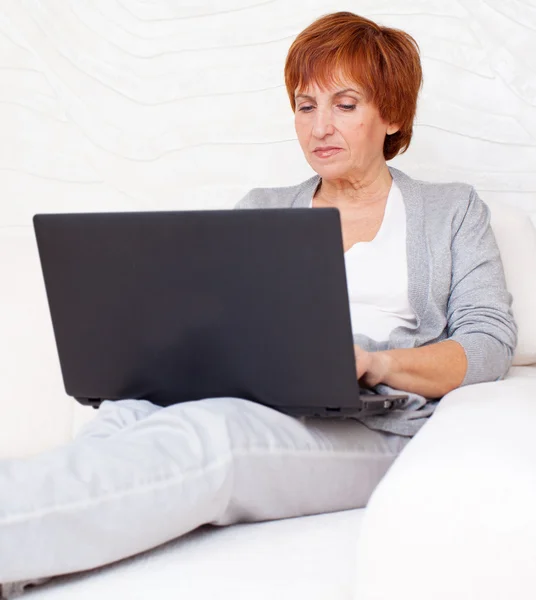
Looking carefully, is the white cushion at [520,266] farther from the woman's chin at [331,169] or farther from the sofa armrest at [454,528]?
the sofa armrest at [454,528]

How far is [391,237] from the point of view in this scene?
6.22 feet

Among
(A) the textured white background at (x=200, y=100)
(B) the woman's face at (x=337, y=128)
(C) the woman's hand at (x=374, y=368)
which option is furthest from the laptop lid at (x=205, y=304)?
(A) the textured white background at (x=200, y=100)

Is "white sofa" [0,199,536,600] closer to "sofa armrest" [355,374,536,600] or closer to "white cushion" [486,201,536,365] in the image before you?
"sofa armrest" [355,374,536,600]

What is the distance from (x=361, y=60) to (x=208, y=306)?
0.76 metres

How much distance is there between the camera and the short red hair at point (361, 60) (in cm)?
190

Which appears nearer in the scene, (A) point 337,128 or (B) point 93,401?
(B) point 93,401

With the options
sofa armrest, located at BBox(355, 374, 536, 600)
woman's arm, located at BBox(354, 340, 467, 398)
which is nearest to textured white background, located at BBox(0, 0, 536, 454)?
woman's arm, located at BBox(354, 340, 467, 398)

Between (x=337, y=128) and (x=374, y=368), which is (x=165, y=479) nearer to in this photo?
(x=374, y=368)

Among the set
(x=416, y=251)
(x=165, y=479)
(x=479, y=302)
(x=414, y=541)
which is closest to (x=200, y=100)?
(x=416, y=251)

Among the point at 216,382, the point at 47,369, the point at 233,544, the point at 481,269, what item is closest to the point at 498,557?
the point at 233,544

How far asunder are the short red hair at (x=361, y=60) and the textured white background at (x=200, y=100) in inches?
19.3

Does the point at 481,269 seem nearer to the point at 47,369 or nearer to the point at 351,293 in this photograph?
the point at 351,293

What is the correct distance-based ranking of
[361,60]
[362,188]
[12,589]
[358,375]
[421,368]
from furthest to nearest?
[362,188] < [361,60] < [421,368] < [358,375] < [12,589]

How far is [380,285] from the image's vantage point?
1.85 m
